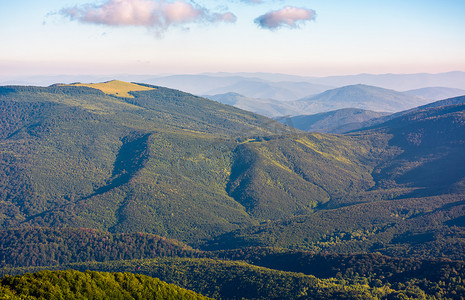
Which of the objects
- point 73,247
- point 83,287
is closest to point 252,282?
point 83,287

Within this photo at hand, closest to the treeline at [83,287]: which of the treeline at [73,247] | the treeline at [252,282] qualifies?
the treeline at [252,282]

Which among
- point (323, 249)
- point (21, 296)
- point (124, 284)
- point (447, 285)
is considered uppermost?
point (21, 296)

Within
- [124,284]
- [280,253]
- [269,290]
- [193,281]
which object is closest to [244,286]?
[269,290]

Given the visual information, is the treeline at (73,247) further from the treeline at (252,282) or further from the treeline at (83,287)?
the treeline at (83,287)

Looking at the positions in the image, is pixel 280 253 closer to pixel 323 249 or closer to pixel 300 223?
pixel 323 249

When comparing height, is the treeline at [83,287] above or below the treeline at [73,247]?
above

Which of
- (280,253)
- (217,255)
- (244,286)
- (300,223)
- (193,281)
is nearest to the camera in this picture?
(244,286)

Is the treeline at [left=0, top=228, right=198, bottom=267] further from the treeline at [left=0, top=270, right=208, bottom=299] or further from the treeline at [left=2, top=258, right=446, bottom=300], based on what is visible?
the treeline at [left=0, top=270, right=208, bottom=299]

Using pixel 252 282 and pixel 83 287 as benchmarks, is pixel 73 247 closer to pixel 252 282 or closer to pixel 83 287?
pixel 252 282
